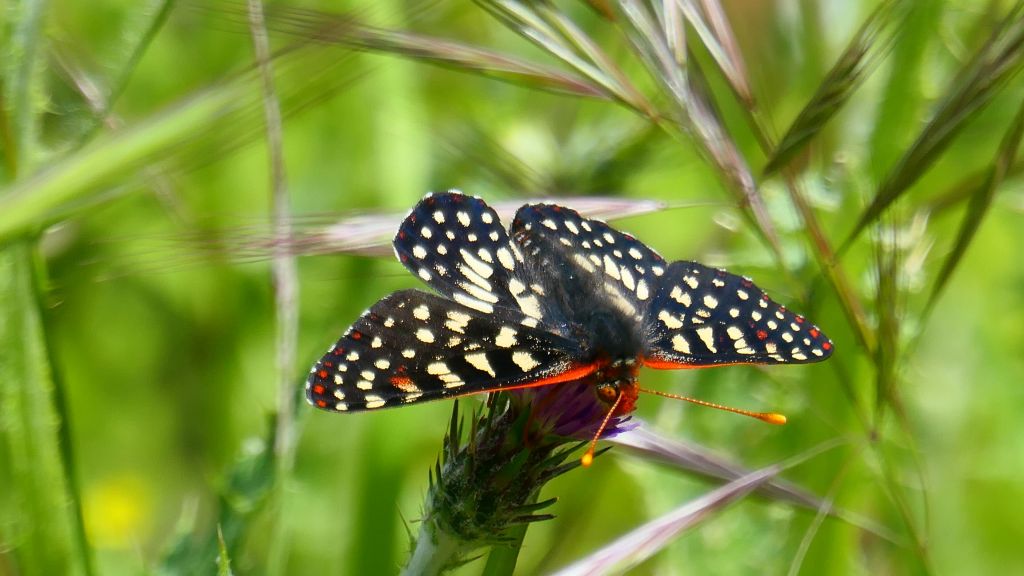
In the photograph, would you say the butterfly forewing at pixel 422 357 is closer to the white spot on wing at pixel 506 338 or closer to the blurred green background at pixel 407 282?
the white spot on wing at pixel 506 338

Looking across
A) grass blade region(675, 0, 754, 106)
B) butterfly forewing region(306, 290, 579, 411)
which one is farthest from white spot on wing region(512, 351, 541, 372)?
grass blade region(675, 0, 754, 106)

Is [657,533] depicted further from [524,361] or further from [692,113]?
[692,113]

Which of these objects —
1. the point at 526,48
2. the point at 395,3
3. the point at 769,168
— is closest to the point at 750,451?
the point at 769,168

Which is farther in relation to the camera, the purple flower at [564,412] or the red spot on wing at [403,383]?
the purple flower at [564,412]

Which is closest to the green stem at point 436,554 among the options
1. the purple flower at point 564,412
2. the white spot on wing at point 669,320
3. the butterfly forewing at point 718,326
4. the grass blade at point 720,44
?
the purple flower at point 564,412

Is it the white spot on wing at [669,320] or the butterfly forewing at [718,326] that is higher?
the butterfly forewing at [718,326]

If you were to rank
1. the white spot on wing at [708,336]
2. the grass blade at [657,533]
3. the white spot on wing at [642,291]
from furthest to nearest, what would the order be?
the white spot on wing at [642,291]
the white spot on wing at [708,336]
the grass blade at [657,533]

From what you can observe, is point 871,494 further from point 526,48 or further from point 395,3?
point 526,48

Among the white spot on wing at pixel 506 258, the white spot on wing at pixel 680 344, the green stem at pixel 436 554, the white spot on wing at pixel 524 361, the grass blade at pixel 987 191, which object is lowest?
the green stem at pixel 436 554
